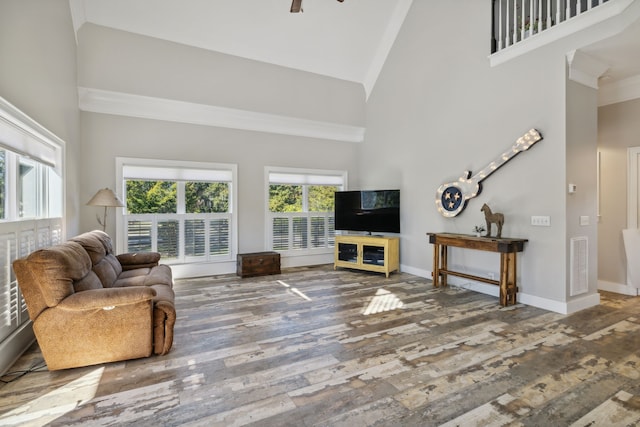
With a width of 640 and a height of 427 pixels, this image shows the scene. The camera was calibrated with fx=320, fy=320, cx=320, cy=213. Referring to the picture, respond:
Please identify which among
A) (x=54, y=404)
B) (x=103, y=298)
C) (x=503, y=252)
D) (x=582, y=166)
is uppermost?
(x=582, y=166)

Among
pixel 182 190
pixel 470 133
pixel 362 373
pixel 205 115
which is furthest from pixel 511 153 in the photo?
pixel 182 190

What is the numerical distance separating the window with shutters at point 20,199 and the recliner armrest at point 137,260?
837mm

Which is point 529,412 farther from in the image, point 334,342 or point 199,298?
point 199,298

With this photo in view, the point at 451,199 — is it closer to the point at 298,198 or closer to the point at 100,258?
the point at 298,198

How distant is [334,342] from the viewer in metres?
3.04

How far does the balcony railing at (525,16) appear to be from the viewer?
153 inches

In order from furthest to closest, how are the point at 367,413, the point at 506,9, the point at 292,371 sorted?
the point at 506,9 → the point at 292,371 → the point at 367,413

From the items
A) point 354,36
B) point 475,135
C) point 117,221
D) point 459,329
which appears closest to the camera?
point 459,329

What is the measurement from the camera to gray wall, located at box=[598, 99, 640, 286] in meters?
4.63

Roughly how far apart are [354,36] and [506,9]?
269cm

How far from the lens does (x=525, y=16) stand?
4.38 m

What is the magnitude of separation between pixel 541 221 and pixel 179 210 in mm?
5474

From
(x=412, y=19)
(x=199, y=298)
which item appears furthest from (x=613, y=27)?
(x=199, y=298)

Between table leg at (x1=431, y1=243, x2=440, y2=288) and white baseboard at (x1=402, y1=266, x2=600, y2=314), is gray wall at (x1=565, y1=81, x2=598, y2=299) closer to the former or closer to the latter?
white baseboard at (x1=402, y1=266, x2=600, y2=314)
